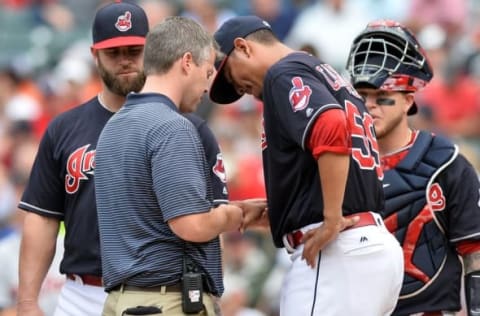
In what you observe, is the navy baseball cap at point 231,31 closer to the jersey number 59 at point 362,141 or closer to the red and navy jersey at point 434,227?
the jersey number 59 at point 362,141

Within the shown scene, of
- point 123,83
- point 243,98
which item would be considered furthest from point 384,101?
point 243,98

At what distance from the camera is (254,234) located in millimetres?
9086

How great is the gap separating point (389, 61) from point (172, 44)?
1.40 metres

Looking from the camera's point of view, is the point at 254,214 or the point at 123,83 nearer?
the point at 254,214

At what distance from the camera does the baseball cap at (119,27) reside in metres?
5.27

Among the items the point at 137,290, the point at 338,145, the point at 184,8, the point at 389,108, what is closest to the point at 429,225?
the point at 389,108

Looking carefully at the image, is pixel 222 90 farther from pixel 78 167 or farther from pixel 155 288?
pixel 155 288

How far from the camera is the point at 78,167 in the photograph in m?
5.19

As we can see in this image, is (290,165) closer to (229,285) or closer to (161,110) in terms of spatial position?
(161,110)

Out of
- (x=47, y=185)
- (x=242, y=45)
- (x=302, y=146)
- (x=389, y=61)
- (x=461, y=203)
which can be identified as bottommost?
(x=461, y=203)

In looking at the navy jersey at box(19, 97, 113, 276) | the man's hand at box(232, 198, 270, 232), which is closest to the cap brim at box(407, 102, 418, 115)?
the man's hand at box(232, 198, 270, 232)

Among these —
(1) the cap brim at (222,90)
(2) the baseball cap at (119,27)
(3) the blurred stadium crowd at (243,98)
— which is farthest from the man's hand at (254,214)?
(3) the blurred stadium crowd at (243,98)

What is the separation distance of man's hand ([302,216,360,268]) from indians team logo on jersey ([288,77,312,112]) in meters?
0.48

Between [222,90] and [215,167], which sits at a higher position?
[222,90]
